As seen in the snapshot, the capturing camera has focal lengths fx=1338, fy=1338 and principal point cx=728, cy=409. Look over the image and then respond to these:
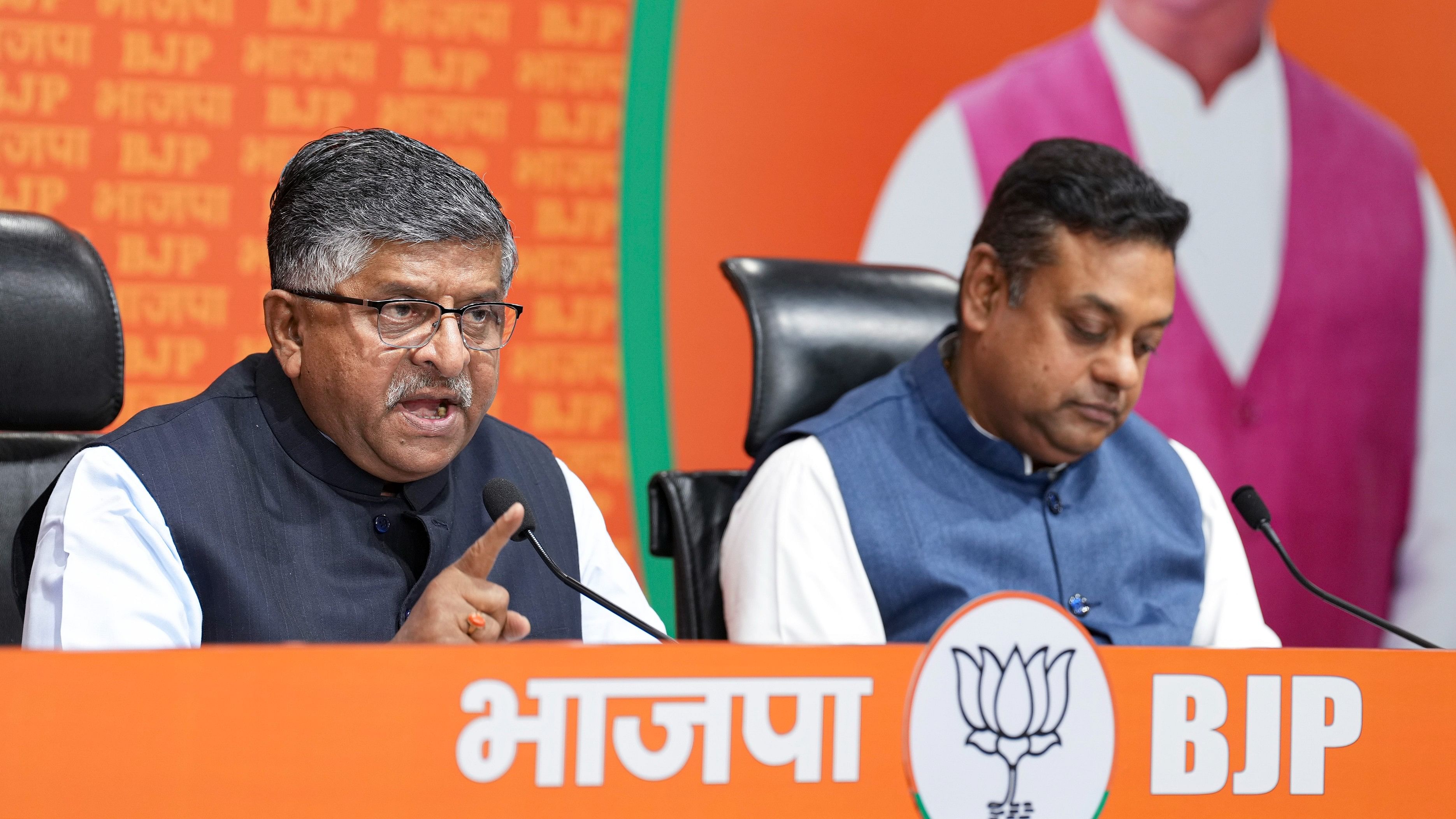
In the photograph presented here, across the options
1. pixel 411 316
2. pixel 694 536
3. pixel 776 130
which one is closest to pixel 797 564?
pixel 694 536

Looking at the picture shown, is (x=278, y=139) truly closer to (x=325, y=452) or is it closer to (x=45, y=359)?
(x=45, y=359)

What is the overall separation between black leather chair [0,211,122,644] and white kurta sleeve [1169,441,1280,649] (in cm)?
146

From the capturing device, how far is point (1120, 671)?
2.91 feet

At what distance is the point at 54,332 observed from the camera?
1.55 m

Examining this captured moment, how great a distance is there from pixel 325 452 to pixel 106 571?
0.25 meters

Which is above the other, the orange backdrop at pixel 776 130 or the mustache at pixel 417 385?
the orange backdrop at pixel 776 130

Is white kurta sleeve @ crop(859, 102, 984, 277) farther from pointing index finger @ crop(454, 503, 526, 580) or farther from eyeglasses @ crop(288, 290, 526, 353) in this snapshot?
pointing index finger @ crop(454, 503, 526, 580)

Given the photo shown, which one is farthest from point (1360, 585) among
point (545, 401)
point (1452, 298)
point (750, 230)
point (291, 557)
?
point (291, 557)

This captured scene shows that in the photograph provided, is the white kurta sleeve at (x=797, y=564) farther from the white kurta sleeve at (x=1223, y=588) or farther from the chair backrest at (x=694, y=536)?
the white kurta sleeve at (x=1223, y=588)

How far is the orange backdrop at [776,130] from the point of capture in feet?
9.07

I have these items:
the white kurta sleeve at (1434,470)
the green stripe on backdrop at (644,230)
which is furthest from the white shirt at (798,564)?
the white kurta sleeve at (1434,470)

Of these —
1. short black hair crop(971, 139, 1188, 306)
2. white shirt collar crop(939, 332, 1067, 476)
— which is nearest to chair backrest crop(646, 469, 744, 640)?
white shirt collar crop(939, 332, 1067, 476)

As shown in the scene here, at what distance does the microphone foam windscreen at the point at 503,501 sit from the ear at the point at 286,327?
0.94 ft

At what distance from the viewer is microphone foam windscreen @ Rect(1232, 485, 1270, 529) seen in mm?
1444
